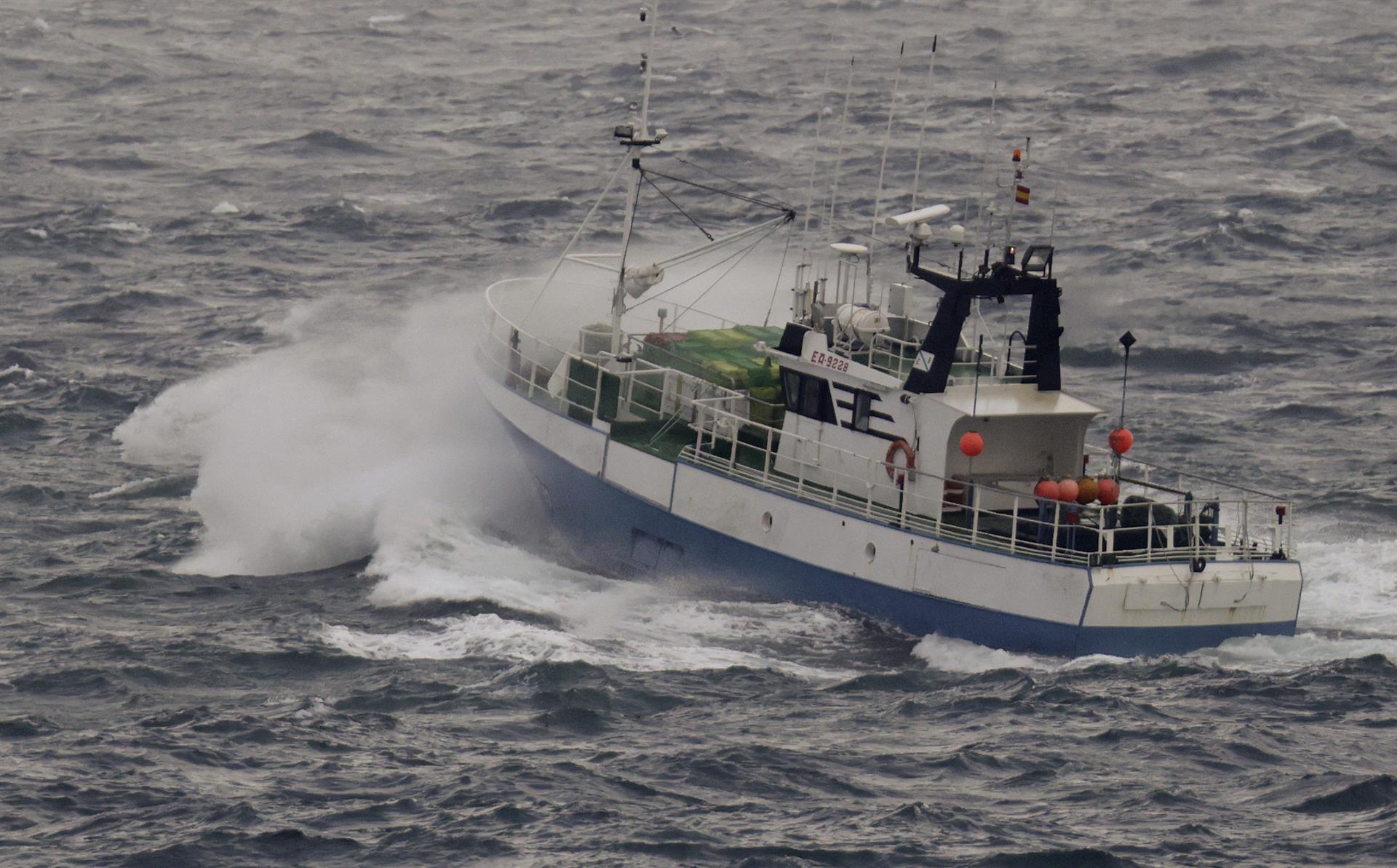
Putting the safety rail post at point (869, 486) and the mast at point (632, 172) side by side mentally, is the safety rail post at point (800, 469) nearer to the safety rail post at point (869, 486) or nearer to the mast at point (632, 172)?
the safety rail post at point (869, 486)

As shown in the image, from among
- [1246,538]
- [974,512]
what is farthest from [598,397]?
[1246,538]

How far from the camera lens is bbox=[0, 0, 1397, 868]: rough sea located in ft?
76.1

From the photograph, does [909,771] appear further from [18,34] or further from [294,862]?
[18,34]

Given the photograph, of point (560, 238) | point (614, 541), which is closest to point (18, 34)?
point (560, 238)

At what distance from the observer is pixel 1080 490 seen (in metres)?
29.0

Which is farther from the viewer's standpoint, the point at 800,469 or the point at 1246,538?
the point at 800,469

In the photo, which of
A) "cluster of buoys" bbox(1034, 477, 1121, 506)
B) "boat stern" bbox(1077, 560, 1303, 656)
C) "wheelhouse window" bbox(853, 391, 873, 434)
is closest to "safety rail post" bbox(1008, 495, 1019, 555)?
"cluster of buoys" bbox(1034, 477, 1121, 506)

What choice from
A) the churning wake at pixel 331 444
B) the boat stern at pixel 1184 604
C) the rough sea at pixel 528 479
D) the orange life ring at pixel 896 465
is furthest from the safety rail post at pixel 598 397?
the boat stern at pixel 1184 604

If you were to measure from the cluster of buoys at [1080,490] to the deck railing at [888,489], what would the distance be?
15 cm

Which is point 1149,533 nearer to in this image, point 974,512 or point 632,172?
point 974,512

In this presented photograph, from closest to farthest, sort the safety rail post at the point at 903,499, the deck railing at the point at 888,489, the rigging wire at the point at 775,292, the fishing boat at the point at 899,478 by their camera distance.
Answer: the fishing boat at the point at 899,478
the deck railing at the point at 888,489
the safety rail post at the point at 903,499
the rigging wire at the point at 775,292

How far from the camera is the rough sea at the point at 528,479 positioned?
76.1 ft

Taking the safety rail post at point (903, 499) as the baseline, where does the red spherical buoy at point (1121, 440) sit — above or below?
above

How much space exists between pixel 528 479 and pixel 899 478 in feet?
26.6
